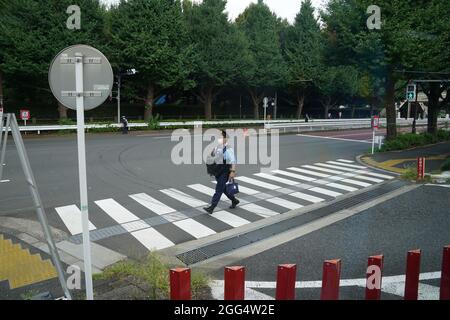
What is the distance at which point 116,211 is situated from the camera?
9.10 m

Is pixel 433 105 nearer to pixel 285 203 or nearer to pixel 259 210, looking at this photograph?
pixel 285 203

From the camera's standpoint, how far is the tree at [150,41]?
33438 mm

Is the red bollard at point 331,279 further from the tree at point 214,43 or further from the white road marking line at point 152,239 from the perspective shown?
the tree at point 214,43

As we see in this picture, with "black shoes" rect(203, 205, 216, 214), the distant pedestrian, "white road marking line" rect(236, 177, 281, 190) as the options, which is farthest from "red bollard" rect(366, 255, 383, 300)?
the distant pedestrian

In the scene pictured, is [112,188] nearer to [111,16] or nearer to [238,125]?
[111,16]

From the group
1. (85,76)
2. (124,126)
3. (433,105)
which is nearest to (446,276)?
(85,76)

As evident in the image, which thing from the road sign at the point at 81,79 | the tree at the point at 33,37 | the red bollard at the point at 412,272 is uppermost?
the tree at the point at 33,37

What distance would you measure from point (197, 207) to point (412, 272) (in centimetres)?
606

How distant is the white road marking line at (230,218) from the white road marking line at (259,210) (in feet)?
2.23

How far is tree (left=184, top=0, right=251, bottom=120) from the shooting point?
134ft

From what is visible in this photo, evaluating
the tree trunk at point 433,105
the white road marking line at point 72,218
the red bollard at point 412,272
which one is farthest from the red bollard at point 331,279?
the tree trunk at point 433,105

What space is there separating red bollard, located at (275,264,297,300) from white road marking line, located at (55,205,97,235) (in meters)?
5.07

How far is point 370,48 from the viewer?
66.2 feet
